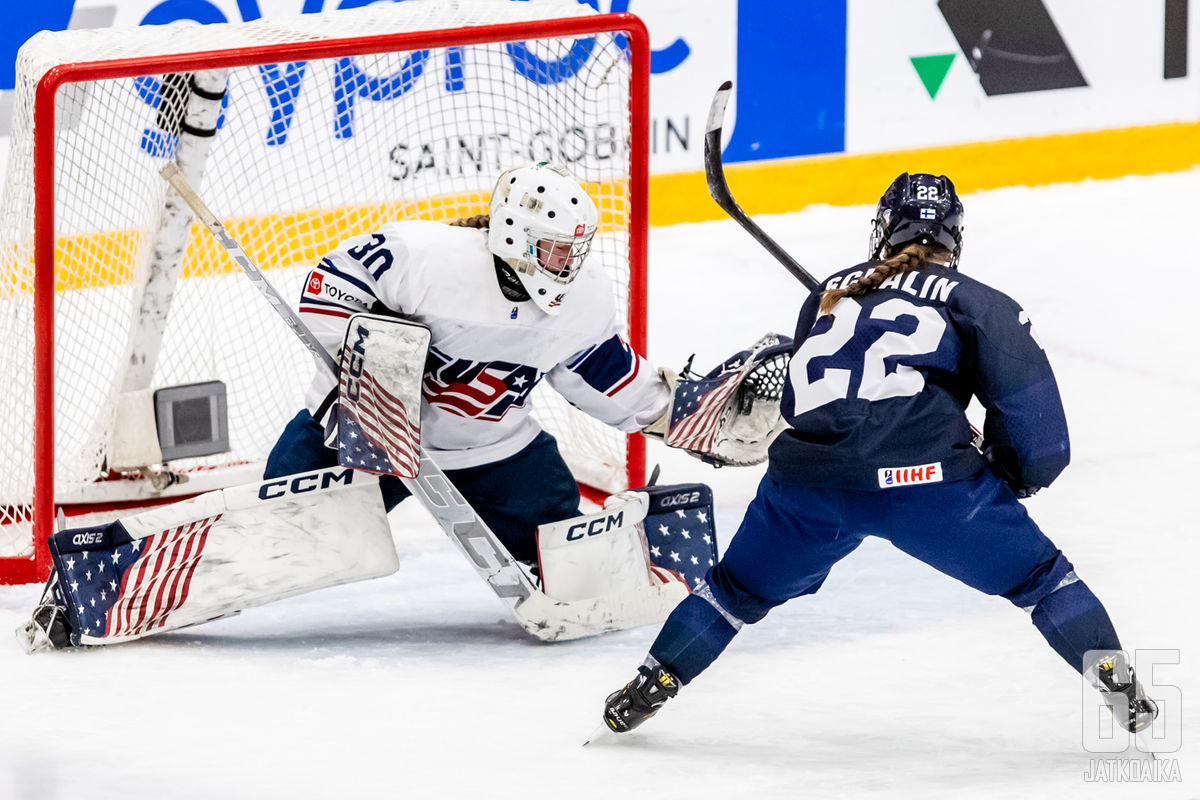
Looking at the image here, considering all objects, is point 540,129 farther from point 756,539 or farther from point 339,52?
point 756,539

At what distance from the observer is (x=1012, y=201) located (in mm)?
6234

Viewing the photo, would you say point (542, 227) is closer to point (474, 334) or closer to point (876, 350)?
point (474, 334)

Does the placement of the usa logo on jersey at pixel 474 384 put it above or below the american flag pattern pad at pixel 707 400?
above

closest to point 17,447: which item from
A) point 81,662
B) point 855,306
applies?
point 81,662

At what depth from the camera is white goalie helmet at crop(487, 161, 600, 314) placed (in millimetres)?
3062

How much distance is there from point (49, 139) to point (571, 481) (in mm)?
1127

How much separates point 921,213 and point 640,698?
0.82m

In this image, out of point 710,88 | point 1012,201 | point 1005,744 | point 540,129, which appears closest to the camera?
point 1005,744

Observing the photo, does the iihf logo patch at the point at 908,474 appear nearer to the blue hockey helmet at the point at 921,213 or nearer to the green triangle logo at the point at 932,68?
the blue hockey helmet at the point at 921,213

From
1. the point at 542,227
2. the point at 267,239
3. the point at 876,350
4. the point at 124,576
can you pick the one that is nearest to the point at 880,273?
the point at 876,350

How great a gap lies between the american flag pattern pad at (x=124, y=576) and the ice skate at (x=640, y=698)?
0.83m

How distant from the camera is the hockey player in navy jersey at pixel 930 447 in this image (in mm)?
2598

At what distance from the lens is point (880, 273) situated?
8.70 feet

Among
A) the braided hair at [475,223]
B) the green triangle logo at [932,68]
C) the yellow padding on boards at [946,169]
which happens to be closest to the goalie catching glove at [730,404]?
the braided hair at [475,223]
